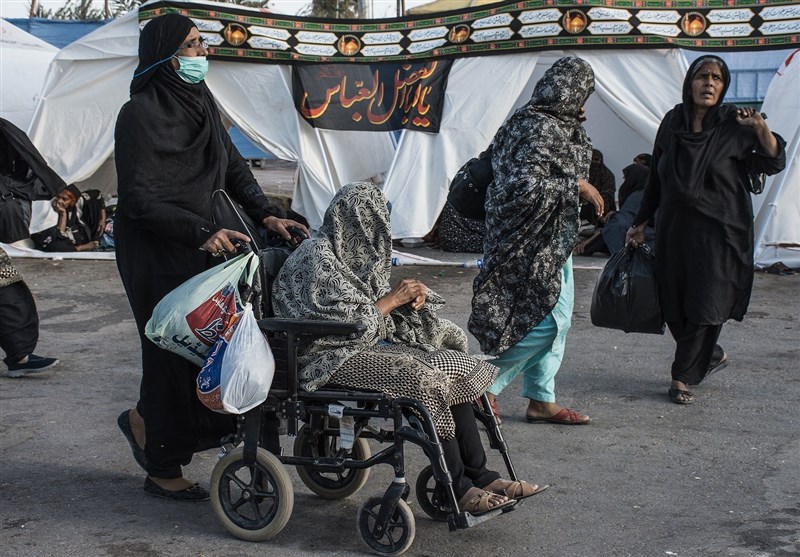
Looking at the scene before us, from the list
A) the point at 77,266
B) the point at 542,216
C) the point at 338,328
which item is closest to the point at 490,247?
the point at 542,216

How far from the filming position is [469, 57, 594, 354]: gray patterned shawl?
479cm

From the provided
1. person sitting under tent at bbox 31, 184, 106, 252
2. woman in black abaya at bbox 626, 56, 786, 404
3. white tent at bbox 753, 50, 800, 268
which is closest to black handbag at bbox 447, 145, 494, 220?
woman in black abaya at bbox 626, 56, 786, 404

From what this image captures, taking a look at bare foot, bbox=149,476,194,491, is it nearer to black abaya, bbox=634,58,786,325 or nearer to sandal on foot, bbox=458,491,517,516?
sandal on foot, bbox=458,491,517,516

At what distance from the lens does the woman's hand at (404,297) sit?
→ 3.58 m

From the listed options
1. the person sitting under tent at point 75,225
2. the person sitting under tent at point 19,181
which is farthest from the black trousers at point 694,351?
the person sitting under tent at point 75,225

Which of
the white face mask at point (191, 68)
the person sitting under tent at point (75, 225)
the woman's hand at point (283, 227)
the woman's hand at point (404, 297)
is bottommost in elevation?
the person sitting under tent at point (75, 225)

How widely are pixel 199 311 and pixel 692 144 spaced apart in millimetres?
2934

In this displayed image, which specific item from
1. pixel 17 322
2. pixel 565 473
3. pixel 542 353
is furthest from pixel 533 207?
pixel 17 322

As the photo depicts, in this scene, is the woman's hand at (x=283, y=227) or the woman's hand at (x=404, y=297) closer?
the woman's hand at (x=404, y=297)

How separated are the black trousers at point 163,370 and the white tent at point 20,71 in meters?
10.8

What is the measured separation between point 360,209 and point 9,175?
302 centimetres

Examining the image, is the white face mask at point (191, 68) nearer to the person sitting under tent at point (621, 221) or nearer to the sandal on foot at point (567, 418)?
the sandal on foot at point (567, 418)

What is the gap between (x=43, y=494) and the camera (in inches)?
161

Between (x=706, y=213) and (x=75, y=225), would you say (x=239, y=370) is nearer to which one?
(x=706, y=213)
